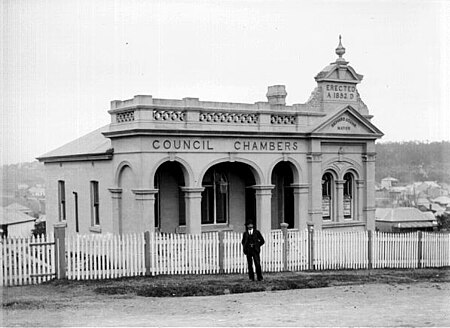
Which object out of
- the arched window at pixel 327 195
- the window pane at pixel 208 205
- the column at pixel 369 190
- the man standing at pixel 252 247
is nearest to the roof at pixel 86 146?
the window pane at pixel 208 205

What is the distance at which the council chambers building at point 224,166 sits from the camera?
60.3 feet

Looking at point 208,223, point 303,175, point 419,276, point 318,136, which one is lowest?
point 419,276

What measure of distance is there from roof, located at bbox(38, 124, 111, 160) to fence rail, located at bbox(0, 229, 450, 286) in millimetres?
4297

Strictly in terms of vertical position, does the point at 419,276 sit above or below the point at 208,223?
below

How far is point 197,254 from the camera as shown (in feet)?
56.3

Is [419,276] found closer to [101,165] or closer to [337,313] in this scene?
[337,313]

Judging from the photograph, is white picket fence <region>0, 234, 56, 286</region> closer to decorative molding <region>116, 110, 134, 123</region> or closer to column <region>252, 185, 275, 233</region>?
decorative molding <region>116, 110, 134, 123</region>

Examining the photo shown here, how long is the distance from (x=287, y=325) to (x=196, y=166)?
918cm

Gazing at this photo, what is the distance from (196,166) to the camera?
747 inches

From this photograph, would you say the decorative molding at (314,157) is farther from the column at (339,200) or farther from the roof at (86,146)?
the roof at (86,146)

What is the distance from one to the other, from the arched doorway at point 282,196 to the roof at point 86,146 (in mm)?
5995

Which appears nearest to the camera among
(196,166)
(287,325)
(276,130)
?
(287,325)

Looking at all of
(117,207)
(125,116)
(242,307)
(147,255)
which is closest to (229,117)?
(125,116)

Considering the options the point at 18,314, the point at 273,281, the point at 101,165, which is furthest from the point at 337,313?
the point at 101,165
